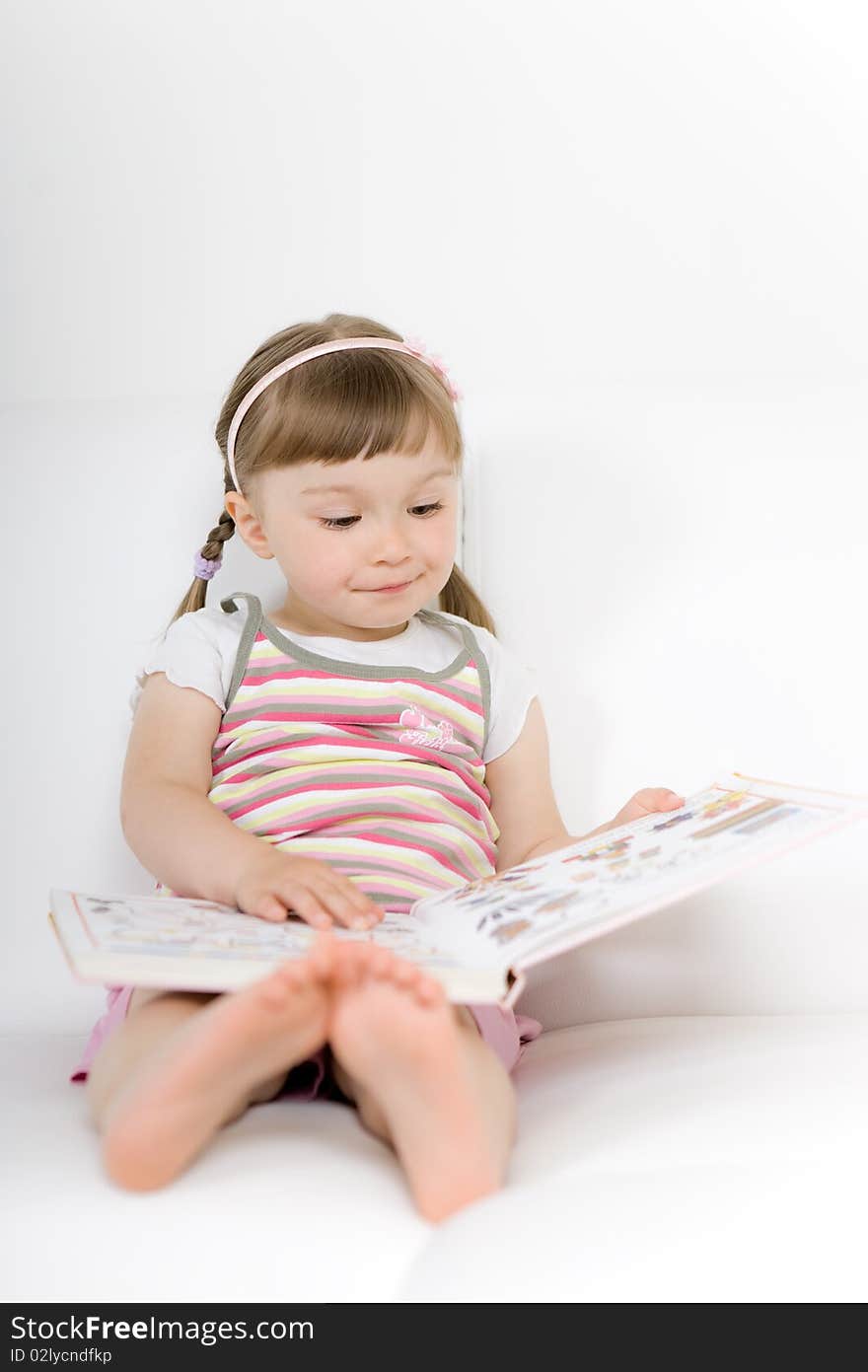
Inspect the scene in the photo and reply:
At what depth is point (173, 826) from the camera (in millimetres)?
1128

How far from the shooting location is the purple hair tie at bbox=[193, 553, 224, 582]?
1355 millimetres

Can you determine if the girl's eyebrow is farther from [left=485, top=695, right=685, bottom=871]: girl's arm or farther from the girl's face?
[left=485, top=695, right=685, bottom=871]: girl's arm

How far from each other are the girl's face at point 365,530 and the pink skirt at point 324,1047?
39 cm

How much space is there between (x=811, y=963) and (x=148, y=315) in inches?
46.7

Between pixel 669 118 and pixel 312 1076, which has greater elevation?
pixel 669 118

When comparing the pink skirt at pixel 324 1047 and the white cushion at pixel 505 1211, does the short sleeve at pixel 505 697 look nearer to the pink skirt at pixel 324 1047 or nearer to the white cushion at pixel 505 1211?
the pink skirt at pixel 324 1047

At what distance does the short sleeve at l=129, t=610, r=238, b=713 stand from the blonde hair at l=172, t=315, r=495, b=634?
0.14 meters

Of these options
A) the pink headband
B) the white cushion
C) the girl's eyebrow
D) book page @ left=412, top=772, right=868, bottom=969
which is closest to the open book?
book page @ left=412, top=772, right=868, bottom=969

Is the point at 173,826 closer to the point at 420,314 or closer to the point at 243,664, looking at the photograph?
the point at 243,664

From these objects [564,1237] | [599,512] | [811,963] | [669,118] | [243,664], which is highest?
[669,118]

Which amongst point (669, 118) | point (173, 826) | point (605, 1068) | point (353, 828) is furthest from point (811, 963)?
point (669, 118)

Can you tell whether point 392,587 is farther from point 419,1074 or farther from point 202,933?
point 419,1074

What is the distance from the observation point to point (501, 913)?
93 centimetres
